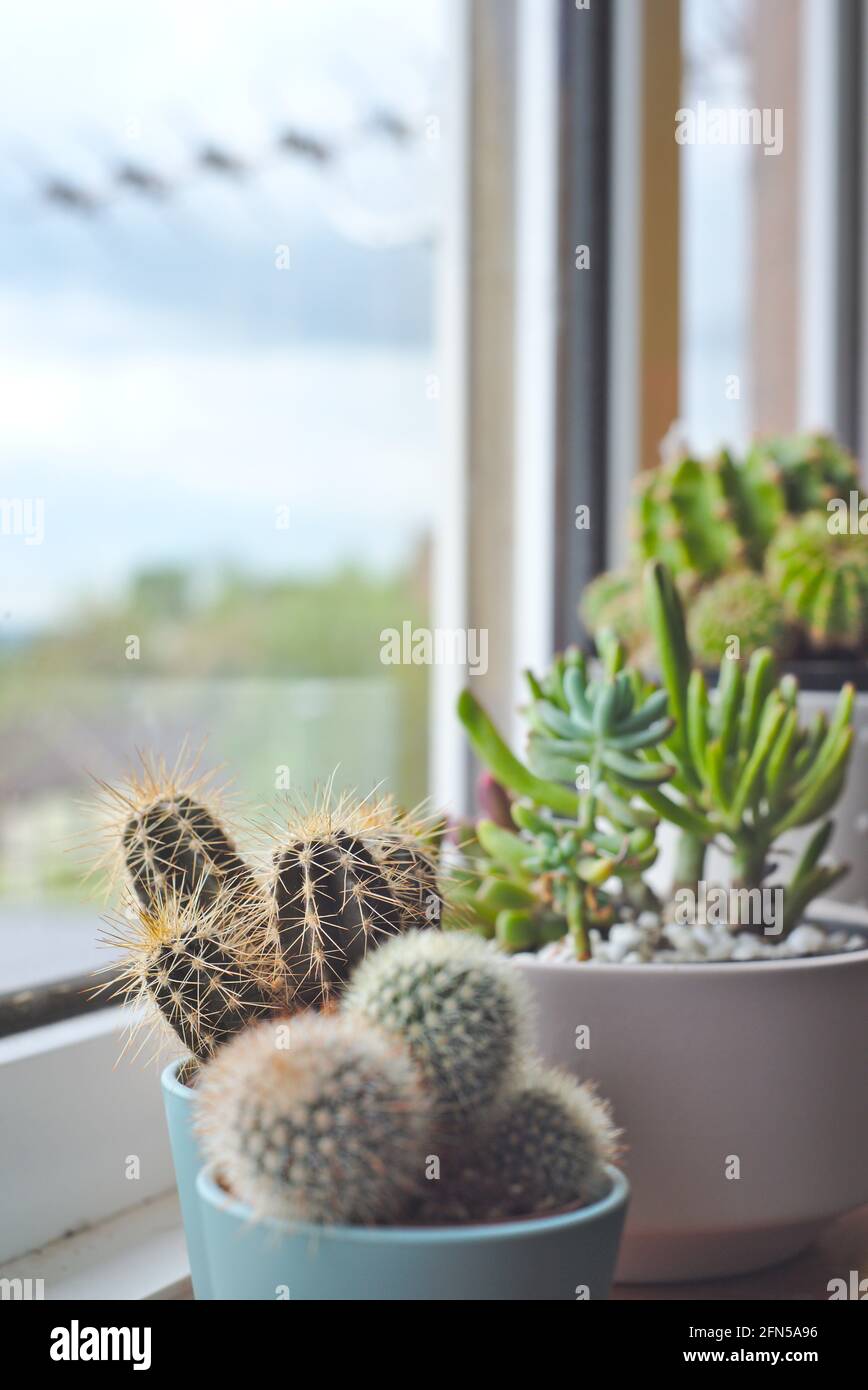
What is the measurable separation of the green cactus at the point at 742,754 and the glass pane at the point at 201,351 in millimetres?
264

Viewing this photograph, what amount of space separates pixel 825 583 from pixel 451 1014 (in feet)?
1.84

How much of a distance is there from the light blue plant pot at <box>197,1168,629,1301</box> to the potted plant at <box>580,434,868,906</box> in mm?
455

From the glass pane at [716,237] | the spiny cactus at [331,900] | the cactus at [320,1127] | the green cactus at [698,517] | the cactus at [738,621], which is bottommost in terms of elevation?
the cactus at [320,1127]

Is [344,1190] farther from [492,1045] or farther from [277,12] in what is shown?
[277,12]

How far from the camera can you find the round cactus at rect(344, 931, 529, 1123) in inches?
16.3

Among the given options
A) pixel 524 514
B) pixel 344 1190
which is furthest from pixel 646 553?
pixel 344 1190

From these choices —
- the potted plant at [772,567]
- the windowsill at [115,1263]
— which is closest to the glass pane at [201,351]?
the windowsill at [115,1263]

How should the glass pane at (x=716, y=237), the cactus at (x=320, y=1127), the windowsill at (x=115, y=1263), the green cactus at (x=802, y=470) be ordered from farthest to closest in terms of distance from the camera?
the glass pane at (x=716, y=237), the green cactus at (x=802, y=470), the windowsill at (x=115, y=1263), the cactus at (x=320, y=1127)

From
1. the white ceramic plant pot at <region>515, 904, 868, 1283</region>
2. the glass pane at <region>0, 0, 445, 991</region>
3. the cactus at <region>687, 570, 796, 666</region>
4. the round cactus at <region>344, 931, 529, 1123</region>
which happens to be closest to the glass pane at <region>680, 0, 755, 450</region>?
the glass pane at <region>0, 0, 445, 991</region>

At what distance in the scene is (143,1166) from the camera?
Result: 682 millimetres

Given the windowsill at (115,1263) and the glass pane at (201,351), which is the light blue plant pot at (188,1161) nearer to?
the windowsill at (115,1263)

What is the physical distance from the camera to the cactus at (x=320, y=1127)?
0.37 m

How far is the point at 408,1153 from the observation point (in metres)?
0.38

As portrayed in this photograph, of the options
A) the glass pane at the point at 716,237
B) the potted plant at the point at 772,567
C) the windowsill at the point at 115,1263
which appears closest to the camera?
the windowsill at the point at 115,1263
